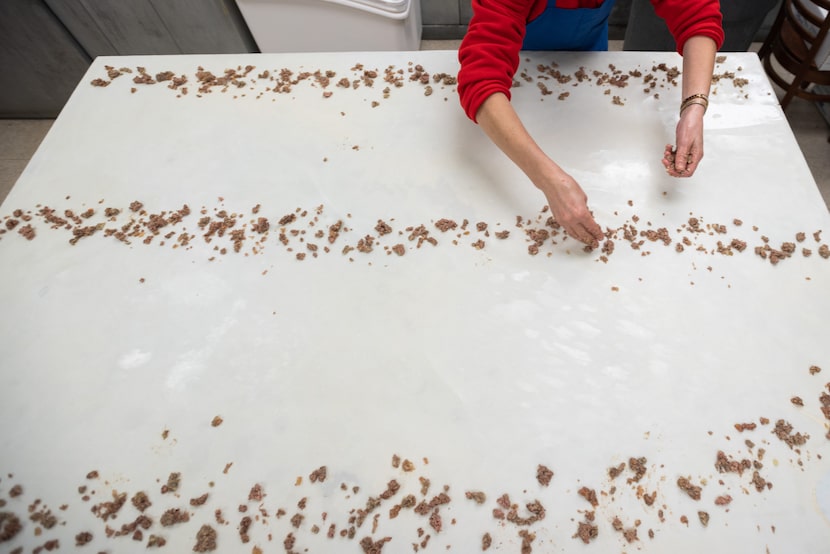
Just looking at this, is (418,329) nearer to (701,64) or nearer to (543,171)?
(543,171)

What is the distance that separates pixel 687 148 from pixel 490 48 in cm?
44

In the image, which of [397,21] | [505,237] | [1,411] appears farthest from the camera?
[397,21]

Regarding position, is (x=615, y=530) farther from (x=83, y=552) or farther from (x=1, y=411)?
(x=1, y=411)

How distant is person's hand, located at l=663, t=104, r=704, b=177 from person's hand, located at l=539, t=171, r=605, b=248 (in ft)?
0.71

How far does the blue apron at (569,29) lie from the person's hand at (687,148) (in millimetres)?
344

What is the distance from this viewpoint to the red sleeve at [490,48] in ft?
2.82

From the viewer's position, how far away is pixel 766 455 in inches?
26.5

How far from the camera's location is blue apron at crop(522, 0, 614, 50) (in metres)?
1.02

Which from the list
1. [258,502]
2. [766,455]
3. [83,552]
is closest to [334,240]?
[258,502]

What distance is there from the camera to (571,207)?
79cm

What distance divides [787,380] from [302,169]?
1027mm

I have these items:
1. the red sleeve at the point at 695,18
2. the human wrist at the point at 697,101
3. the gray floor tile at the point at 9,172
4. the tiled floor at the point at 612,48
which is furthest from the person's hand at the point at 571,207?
the gray floor tile at the point at 9,172

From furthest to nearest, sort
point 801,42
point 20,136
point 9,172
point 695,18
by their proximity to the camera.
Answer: point 20,136, point 9,172, point 801,42, point 695,18

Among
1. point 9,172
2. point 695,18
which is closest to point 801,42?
point 695,18
